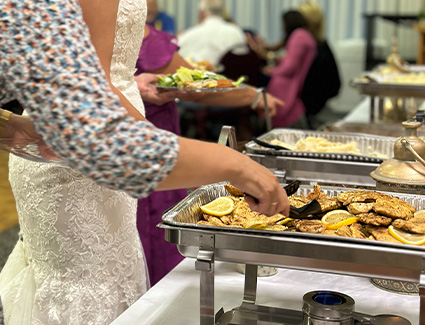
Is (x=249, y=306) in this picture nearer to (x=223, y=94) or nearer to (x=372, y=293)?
(x=372, y=293)

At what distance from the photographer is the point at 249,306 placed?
4.07 feet

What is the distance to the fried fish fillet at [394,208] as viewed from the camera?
120 cm

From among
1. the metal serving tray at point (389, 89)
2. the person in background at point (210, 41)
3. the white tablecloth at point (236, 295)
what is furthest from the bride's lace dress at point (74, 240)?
the person in background at point (210, 41)

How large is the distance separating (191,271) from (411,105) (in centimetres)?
211

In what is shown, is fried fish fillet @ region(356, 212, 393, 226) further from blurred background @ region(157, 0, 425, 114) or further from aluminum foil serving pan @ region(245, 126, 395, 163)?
blurred background @ region(157, 0, 425, 114)

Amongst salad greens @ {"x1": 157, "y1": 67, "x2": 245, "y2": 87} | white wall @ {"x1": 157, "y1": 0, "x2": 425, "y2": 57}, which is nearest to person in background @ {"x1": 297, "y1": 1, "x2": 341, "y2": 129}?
white wall @ {"x1": 157, "y1": 0, "x2": 425, "y2": 57}

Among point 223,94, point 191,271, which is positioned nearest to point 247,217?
point 191,271

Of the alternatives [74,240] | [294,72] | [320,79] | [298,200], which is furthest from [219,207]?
A: [320,79]

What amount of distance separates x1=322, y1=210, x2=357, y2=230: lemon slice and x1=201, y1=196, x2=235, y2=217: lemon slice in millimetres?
181

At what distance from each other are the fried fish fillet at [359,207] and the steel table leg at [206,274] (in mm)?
315

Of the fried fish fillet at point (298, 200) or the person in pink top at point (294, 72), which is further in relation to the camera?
the person in pink top at point (294, 72)

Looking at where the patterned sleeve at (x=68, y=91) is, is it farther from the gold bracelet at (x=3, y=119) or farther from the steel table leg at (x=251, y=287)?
the steel table leg at (x=251, y=287)

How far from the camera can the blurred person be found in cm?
76

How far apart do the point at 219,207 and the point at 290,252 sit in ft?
0.88
